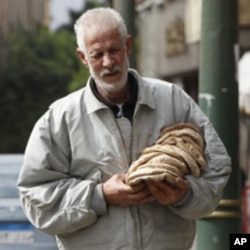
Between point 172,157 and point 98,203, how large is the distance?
34 cm

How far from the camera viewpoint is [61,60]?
5122 centimetres

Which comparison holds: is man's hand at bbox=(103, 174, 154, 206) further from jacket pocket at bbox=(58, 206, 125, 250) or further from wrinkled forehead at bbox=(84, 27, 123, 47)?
wrinkled forehead at bbox=(84, 27, 123, 47)

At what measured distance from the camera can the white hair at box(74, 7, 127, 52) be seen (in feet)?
16.0

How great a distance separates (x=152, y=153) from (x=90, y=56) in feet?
1.50

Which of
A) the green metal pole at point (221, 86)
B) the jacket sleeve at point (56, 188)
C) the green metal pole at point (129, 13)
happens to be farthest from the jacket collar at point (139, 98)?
the green metal pole at point (129, 13)

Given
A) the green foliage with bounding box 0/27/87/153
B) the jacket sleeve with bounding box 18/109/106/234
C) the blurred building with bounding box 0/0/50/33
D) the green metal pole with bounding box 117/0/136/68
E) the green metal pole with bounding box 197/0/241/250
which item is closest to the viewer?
the jacket sleeve with bounding box 18/109/106/234

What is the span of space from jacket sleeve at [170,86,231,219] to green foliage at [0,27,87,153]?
3611 centimetres

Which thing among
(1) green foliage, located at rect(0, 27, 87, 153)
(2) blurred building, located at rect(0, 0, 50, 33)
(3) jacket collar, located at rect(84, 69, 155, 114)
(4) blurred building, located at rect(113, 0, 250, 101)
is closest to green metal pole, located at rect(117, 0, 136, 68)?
(3) jacket collar, located at rect(84, 69, 155, 114)

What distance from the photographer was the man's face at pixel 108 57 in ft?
16.0

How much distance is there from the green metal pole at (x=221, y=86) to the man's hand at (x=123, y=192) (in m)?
2.12

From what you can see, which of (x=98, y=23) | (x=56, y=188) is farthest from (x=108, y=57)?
(x=56, y=188)

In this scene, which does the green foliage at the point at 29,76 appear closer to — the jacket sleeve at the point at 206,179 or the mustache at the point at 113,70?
the jacket sleeve at the point at 206,179

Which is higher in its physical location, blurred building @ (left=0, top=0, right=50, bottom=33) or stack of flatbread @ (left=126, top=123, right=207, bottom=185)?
stack of flatbread @ (left=126, top=123, right=207, bottom=185)

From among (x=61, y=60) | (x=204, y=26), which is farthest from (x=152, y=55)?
(x=204, y=26)
